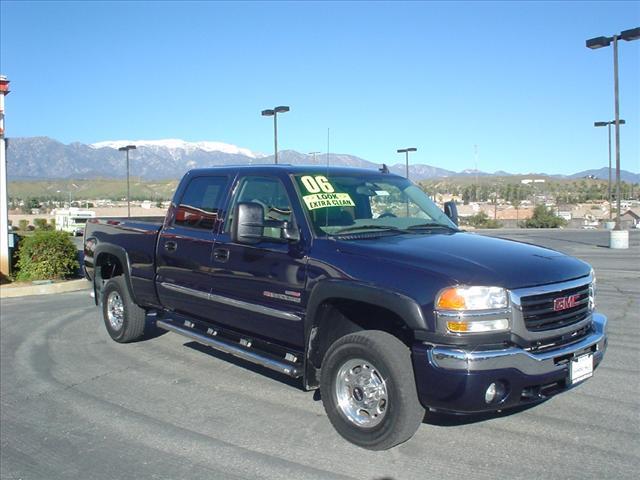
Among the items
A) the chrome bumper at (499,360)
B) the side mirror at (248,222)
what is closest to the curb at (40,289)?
the side mirror at (248,222)

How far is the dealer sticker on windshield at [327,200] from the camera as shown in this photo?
5044 millimetres

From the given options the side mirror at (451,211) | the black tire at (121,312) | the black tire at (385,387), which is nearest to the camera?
the black tire at (385,387)

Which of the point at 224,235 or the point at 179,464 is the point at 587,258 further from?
the point at 179,464

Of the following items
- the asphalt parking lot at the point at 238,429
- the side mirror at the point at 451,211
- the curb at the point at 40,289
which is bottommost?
the asphalt parking lot at the point at 238,429

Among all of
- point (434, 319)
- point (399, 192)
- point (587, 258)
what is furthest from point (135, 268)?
point (587, 258)

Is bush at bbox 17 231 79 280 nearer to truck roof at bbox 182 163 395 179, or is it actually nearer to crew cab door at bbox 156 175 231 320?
crew cab door at bbox 156 175 231 320

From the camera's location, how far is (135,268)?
23.1 ft

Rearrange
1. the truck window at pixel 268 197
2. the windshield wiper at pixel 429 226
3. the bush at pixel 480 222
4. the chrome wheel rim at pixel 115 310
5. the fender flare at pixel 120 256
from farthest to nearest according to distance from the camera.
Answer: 1. the bush at pixel 480 222
2. the chrome wheel rim at pixel 115 310
3. the fender flare at pixel 120 256
4. the windshield wiper at pixel 429 226
5. the truck window at pixel 268 197

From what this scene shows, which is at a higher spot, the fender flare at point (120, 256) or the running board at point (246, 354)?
the fender flare at point (120, 256)

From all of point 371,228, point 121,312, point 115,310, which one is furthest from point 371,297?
point 115,310

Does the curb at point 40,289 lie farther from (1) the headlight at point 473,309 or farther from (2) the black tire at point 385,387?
(1) the headlight at point 473,309

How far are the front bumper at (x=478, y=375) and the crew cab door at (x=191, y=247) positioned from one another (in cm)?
247

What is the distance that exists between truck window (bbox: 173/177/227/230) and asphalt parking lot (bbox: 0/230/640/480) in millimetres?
1558

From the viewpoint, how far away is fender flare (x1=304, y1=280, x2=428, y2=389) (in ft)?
12.9
